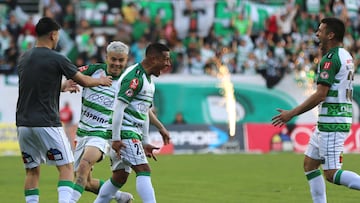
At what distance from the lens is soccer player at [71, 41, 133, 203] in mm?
12242

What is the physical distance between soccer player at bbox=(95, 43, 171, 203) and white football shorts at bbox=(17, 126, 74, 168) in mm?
613

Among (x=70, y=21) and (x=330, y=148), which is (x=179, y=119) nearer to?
(x=70, y=21)

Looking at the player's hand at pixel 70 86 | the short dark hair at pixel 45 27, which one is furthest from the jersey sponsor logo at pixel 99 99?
the short dark hair at pixel 45 27

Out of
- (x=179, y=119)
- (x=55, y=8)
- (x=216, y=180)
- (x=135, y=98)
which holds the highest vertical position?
(x=55, y=8)

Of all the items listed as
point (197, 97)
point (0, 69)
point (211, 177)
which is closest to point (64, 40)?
point (0, 69)

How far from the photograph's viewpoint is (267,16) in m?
34.4

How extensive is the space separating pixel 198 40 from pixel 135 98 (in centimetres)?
2218

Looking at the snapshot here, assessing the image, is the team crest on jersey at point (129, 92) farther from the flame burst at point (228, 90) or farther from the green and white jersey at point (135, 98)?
the flame burst at point (228, 90)

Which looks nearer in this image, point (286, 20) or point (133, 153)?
point (133, 153)

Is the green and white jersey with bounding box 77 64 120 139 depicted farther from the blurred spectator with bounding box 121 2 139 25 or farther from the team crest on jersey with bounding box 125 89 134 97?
the blurred spectator with bounding box 121 2 139 25

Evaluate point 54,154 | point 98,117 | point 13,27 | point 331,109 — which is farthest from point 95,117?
point 13,27

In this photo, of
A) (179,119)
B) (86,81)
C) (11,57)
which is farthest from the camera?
(179,119)

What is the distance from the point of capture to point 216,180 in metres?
18.2

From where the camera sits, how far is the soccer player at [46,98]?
10.4 m
